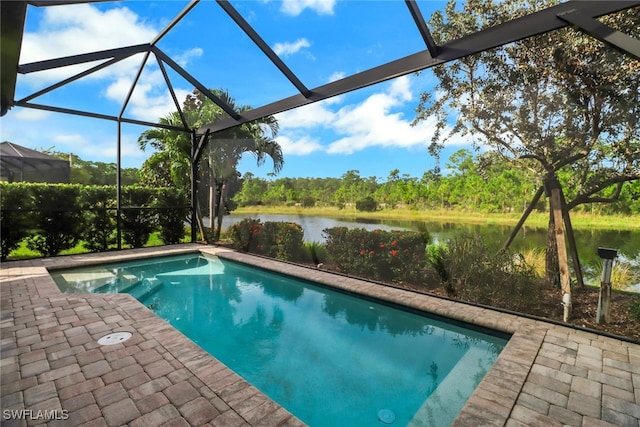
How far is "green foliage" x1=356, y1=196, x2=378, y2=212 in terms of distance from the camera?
22.3 feet

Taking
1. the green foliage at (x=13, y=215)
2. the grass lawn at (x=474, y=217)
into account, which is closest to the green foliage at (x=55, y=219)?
the green foliage at (x=13, y=215)

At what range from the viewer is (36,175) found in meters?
8.16

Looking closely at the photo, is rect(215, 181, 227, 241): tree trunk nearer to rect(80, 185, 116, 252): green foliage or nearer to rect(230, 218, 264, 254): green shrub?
rect(230, 218, 264, 254): green shrub

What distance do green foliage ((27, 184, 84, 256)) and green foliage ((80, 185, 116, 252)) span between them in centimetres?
18

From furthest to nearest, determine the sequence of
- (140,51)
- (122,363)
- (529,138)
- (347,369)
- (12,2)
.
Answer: (140,51), (529,138), (347,369), (122,363), (12,2)

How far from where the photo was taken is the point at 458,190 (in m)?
5.17

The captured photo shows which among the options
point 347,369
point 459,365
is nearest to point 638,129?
point 459,365

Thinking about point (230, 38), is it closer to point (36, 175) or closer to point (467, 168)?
point (467, 168)

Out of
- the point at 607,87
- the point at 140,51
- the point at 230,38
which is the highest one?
the point at 230,38

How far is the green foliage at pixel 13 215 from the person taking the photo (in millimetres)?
6965

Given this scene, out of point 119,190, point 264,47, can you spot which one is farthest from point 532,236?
point 119,190

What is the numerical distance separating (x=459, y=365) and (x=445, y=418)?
101 cm

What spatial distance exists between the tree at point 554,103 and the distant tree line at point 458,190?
13 centimetres

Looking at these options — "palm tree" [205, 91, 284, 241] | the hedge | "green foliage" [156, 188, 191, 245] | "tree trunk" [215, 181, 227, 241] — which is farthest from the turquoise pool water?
"palm tree" [205, 91, 284, 241]
